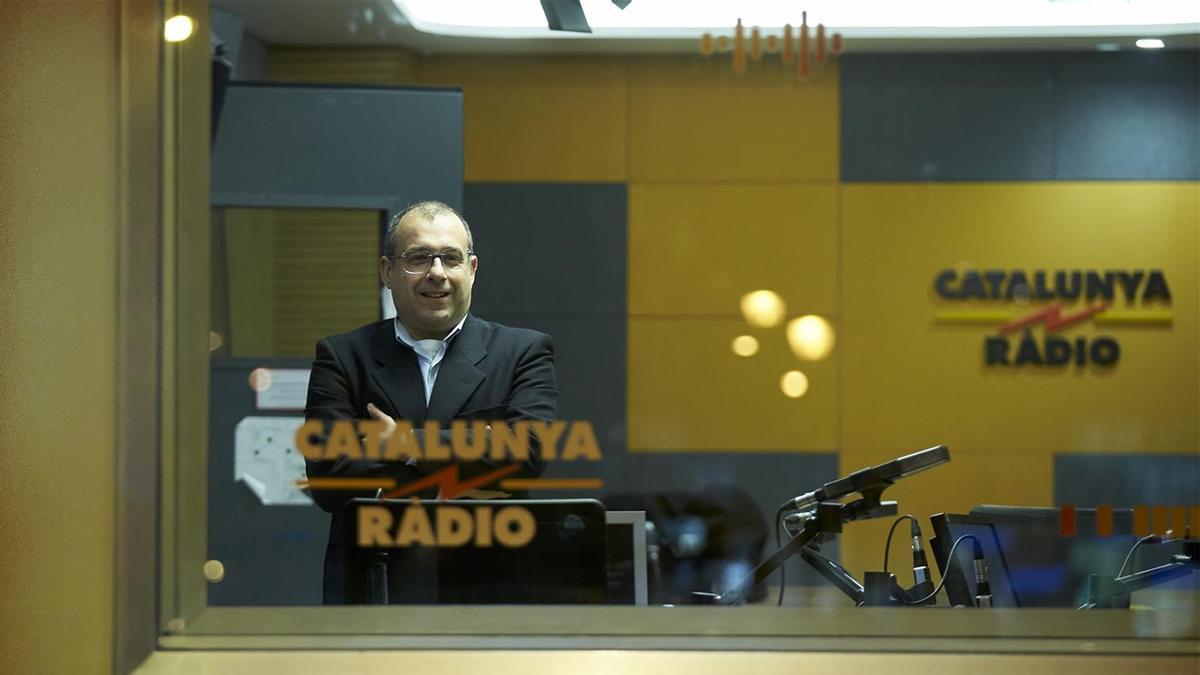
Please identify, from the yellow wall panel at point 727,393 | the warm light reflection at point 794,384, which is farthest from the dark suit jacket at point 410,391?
the warm light reflection at point 794,384

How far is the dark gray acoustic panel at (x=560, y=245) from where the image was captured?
11.1ft

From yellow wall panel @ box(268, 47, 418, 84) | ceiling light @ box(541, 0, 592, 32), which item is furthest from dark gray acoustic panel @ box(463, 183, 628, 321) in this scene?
ceiling light @ box(541, 0, 592, 32)

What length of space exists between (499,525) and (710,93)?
1.47m

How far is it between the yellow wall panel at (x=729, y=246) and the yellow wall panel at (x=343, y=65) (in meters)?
1.02

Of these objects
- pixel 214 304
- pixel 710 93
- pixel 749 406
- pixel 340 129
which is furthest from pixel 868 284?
pixel 214 304

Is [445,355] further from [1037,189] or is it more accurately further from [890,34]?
[1037,189]

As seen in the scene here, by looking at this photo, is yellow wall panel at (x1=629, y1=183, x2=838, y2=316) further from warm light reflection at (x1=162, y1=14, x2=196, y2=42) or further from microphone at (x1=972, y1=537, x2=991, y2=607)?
warm light reflection at (x1=162, y1=14, x2=196, y2=42)

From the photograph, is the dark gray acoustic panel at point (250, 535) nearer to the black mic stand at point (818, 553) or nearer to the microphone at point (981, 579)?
the black mic stand at point (818, 553)

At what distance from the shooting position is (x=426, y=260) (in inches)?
→ 89.2

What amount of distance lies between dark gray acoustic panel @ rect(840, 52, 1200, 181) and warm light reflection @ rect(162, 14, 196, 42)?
1264mm

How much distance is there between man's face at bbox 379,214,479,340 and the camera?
7.39ft

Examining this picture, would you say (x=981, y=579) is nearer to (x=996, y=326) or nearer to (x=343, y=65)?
(x=996, y=326)

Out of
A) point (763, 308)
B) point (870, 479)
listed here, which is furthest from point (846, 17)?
point (763, 308)

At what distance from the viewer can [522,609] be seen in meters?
2.02
